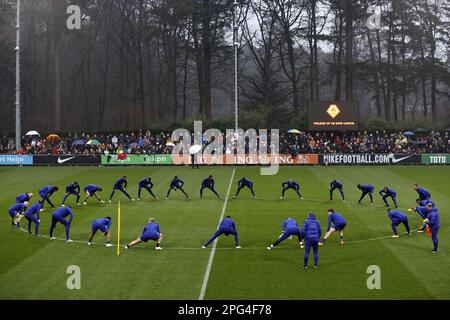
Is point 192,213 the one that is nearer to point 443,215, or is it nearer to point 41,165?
point 443,215

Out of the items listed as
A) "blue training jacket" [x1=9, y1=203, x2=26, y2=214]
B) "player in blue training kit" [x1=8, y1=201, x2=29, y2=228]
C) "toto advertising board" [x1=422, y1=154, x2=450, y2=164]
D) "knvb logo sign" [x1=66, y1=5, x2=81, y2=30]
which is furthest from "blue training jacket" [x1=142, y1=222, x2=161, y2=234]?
"toto advertising board" [x1=422, y1=154, x2=450, y2=164]

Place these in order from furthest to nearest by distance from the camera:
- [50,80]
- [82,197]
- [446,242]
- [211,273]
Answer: [50,80], [82,197], [446,242], [211,273]

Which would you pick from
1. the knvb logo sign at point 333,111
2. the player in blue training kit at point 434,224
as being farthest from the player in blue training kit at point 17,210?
the knvb logo sign at point 333,111

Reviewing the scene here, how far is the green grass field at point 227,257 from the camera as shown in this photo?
16.8 meters

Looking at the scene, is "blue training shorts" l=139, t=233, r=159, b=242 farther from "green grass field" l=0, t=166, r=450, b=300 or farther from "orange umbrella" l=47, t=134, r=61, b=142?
"orange umbrella" l=47, t=134, r=61, b=142

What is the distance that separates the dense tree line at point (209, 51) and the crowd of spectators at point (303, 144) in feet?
27.1

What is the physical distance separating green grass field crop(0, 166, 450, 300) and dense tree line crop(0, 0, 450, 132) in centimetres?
3752

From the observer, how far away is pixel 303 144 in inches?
2318

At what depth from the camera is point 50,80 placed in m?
92.8

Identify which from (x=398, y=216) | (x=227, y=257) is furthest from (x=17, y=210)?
(x=398, y=216)

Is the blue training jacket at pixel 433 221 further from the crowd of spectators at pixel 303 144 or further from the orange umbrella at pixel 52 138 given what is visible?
the orange umbrella at pixel 52 138

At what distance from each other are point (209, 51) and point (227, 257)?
186 feet
